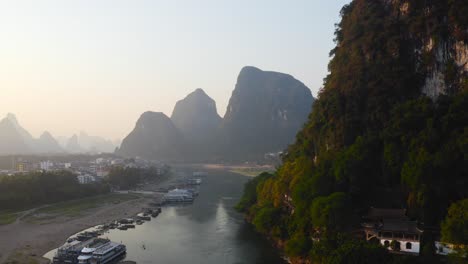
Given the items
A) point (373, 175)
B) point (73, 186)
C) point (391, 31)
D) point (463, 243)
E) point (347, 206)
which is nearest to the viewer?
point (463, 243)

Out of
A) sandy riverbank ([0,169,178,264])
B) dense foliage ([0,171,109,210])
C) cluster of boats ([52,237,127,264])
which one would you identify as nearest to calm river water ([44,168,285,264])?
cluster of boats ([52,237,127,264])

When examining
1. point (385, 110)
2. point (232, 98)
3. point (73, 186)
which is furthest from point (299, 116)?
point (385, 110)

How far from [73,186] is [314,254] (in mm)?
39071

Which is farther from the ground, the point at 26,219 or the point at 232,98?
the point at 232,98

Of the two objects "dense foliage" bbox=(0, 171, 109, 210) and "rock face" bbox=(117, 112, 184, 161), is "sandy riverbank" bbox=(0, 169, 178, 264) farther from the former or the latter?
"rock face" bbox=(117, 112, 184, 161)

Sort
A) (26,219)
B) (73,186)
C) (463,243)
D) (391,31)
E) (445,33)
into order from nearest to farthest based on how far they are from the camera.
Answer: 1. (463,243)
2. (445,33)
3. (391,31)
4. (26,219)
5. (73,186)

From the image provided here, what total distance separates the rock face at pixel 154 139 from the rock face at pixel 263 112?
16542 millimetres

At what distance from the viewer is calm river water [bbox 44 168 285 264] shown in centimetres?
2839

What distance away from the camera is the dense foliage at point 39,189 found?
44.1 metres

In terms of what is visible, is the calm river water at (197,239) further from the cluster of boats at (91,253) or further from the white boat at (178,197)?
the white boat at (178,197)

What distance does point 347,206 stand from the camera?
80.2 ft

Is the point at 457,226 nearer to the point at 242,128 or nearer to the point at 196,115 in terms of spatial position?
the point at 242,128

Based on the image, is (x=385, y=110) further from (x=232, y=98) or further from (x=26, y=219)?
(x=232, y=98)

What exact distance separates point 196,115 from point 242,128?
2862cm
